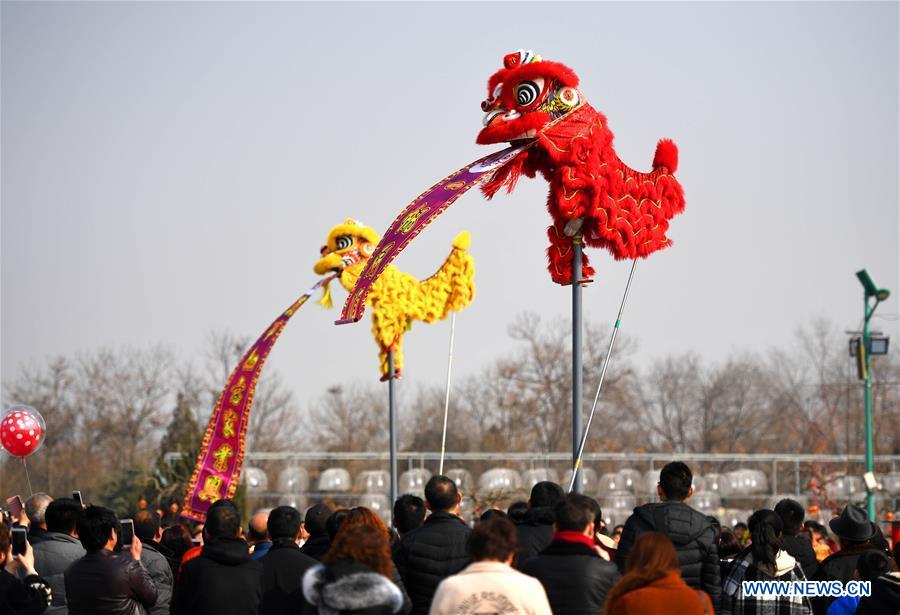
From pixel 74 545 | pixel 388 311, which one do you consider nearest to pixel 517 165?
pixel 74 545

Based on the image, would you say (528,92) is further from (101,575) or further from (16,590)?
(16,590)

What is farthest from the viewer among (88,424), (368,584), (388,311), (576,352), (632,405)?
(632,405)

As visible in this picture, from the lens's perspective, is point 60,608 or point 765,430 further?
point 765,430

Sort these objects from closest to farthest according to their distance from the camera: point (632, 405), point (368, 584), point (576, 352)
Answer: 1. point (368, 584)
2. point (576, 352)
3. point (632, 405)

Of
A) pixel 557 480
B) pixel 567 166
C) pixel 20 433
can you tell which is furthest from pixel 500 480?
pixel 567 166

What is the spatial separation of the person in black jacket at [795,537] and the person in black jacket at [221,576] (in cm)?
327

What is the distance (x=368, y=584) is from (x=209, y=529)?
182cm

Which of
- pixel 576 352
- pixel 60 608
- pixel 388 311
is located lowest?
pixel 60 608

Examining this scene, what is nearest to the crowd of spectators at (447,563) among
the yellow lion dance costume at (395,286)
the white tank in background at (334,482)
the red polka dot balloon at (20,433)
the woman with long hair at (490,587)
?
the woman with long hair at (490,587)

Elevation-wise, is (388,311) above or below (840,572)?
above

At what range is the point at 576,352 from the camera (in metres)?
8.95

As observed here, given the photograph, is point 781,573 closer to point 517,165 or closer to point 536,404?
point 517,165

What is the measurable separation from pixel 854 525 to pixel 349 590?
12.3 feet

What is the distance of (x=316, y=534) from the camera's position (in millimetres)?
7910
